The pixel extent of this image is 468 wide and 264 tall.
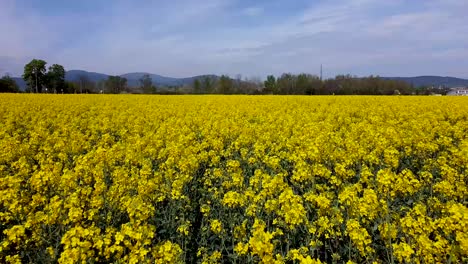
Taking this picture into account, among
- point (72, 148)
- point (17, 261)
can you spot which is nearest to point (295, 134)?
point (72, 148)

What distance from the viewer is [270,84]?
237 feet

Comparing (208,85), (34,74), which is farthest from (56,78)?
(208,85)

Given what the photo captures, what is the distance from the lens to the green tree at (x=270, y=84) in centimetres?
6600

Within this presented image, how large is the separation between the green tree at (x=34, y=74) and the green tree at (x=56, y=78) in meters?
1.53

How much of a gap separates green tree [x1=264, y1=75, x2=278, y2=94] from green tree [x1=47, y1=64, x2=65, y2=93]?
47.3m

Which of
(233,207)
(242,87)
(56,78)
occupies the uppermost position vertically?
(56,78)

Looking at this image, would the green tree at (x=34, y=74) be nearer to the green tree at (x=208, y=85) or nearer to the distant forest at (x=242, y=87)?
the distant forest at (x=242, y=87)

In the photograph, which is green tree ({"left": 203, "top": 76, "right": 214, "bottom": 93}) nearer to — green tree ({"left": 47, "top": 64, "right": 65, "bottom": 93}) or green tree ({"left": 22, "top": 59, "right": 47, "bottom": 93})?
green tree ({"left": 47, "top": 64, "right": 65, "bottom": 93})

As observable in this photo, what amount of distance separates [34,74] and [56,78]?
15.2ft

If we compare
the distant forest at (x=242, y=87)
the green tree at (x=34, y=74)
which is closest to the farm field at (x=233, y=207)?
the distant forest at (x=242, y=87)

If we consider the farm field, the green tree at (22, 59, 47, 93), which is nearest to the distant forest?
the green tree at (22, 59, 47, 93)

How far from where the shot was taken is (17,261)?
3.38m

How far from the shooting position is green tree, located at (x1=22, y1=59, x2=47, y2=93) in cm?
6975

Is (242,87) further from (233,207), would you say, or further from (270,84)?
(233,207)
